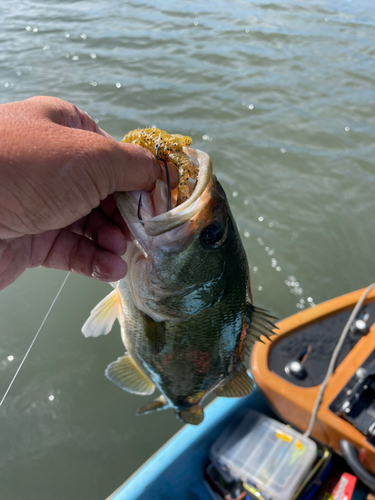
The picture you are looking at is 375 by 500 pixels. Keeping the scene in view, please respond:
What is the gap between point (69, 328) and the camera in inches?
143

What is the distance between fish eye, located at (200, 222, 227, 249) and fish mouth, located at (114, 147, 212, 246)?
0.33ft

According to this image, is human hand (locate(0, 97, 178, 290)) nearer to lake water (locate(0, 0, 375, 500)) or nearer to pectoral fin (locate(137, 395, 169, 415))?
pectoral fin (locate(137, 395, 169, 415))

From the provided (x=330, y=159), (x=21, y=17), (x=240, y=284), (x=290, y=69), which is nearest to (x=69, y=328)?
(x=240, y=284)

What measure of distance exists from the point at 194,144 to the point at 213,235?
4667 mm

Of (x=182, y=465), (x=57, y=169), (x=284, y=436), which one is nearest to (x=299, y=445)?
(x=284, y=436)

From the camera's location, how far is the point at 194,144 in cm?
580

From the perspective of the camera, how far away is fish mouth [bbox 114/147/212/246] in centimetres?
134

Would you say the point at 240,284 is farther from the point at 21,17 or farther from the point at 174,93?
the point at 21,17

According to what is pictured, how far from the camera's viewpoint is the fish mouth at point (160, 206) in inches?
52.7

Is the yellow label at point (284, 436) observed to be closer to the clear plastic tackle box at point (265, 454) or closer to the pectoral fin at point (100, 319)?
the clear plastic tackle box at point (265, 454)

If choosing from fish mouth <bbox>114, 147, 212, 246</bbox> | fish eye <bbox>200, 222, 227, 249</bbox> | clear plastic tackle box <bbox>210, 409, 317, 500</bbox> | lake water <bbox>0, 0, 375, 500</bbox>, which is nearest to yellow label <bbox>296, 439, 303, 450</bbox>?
clear plastic tackle box <bbox>210, 409, 317, 500</bbox>

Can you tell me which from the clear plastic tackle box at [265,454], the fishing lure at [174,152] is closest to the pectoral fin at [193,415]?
the clear plastic tackle box at [265,454]

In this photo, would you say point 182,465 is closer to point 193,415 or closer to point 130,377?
point 193,415

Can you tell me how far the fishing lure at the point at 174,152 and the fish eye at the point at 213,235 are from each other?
0.50 feet
